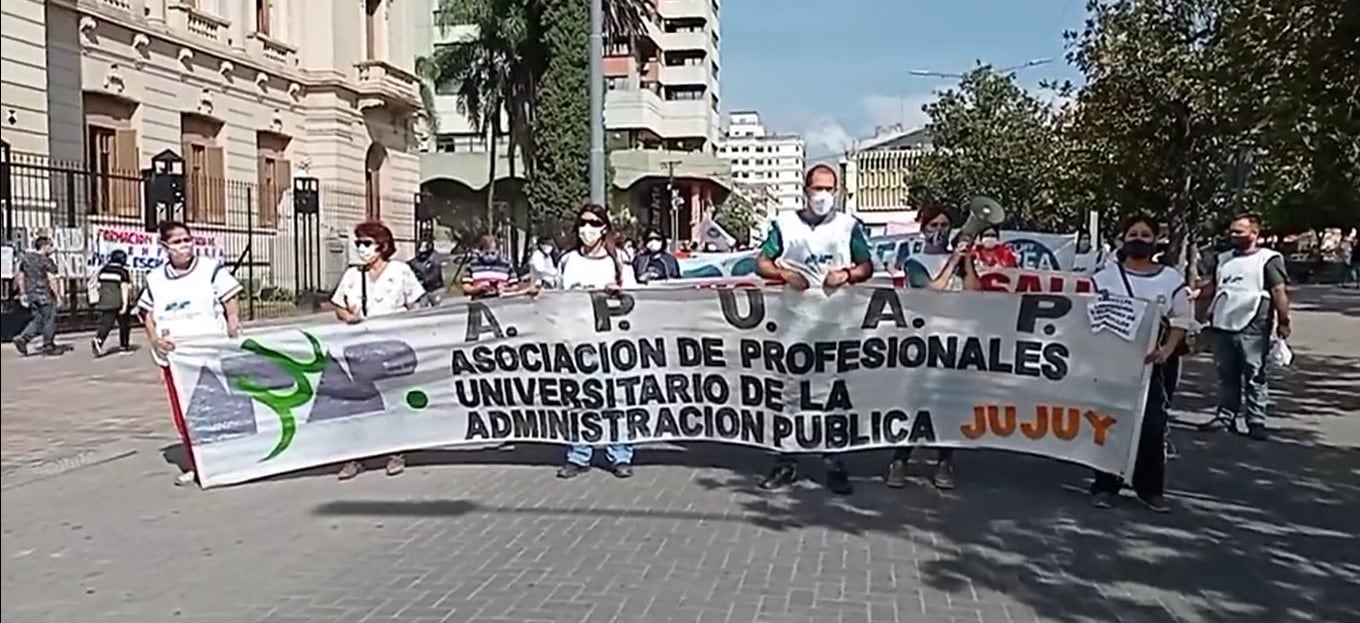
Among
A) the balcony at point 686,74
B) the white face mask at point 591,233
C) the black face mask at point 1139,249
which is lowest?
the black face mask at point 1139,249

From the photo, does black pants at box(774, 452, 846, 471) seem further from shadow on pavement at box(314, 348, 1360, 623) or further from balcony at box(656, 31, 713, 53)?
balcony at box(656, 31, 713, 53)

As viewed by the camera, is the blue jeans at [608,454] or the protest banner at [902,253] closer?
the blue jeans at [608,454]

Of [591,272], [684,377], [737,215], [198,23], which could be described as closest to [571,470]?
[684,377]

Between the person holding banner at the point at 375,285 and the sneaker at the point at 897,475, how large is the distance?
3.15 meters

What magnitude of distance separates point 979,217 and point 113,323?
1473 cm

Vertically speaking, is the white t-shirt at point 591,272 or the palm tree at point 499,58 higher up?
the palm tree at point 499,58

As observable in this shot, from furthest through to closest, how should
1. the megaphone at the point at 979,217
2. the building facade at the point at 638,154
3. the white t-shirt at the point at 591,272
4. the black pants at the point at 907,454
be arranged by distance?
the building facade at the point at 638,154, the megaphone at the point at 979,217, the white t-shirt at the point at 591,272, the black pants at the point at 907,454

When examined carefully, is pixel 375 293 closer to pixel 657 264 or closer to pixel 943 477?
pixel 943 477

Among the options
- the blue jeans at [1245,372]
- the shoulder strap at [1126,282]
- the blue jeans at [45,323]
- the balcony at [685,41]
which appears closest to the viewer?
the shoulder strap at [1126,282]

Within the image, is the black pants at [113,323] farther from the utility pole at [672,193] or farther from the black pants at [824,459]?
the utility pole at [672,193]

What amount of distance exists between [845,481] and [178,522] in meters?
3.85

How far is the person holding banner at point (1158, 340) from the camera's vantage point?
8016 millimetres

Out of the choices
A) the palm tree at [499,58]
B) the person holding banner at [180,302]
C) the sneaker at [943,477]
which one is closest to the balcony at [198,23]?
the palm tree at [499,58]

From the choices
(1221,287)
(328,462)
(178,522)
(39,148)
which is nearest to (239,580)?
(178,522)
